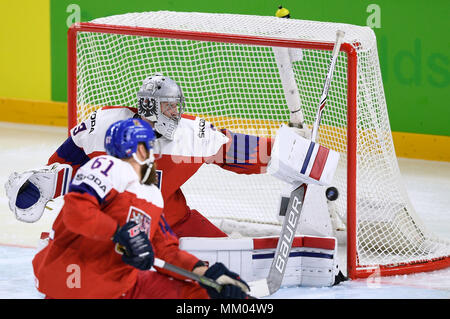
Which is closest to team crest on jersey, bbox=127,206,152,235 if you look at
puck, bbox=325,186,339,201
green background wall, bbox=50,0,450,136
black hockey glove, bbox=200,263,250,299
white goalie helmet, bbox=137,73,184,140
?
black hockey glove, bbox=200,263,250,299

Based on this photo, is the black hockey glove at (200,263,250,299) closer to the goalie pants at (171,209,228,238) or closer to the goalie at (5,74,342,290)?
the goalie at (5,74,342,290)

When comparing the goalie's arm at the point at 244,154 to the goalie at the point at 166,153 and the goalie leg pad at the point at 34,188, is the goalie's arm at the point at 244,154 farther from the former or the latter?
the goalie leg pad at the point at 34,188

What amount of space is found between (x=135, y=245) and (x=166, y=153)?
53.2 inches

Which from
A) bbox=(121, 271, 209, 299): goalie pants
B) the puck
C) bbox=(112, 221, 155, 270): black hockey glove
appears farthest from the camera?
the puck

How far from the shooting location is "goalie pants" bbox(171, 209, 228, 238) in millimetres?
4992

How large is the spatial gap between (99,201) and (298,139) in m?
1.31

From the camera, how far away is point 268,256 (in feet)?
15.5

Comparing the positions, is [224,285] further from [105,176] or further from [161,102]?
[161,102]

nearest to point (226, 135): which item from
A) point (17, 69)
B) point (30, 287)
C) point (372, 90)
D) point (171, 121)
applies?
point (171, 121)

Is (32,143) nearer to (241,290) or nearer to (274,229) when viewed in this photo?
(274,229)

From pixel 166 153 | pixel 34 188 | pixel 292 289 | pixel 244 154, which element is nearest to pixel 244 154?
pixel 244 154

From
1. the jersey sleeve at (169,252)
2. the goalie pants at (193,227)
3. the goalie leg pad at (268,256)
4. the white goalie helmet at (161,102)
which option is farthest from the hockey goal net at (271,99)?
the jersey sleeve at (169,252)

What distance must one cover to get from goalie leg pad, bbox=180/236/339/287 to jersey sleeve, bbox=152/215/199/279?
31.3 inches

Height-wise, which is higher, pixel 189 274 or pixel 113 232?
pixel 113 232
